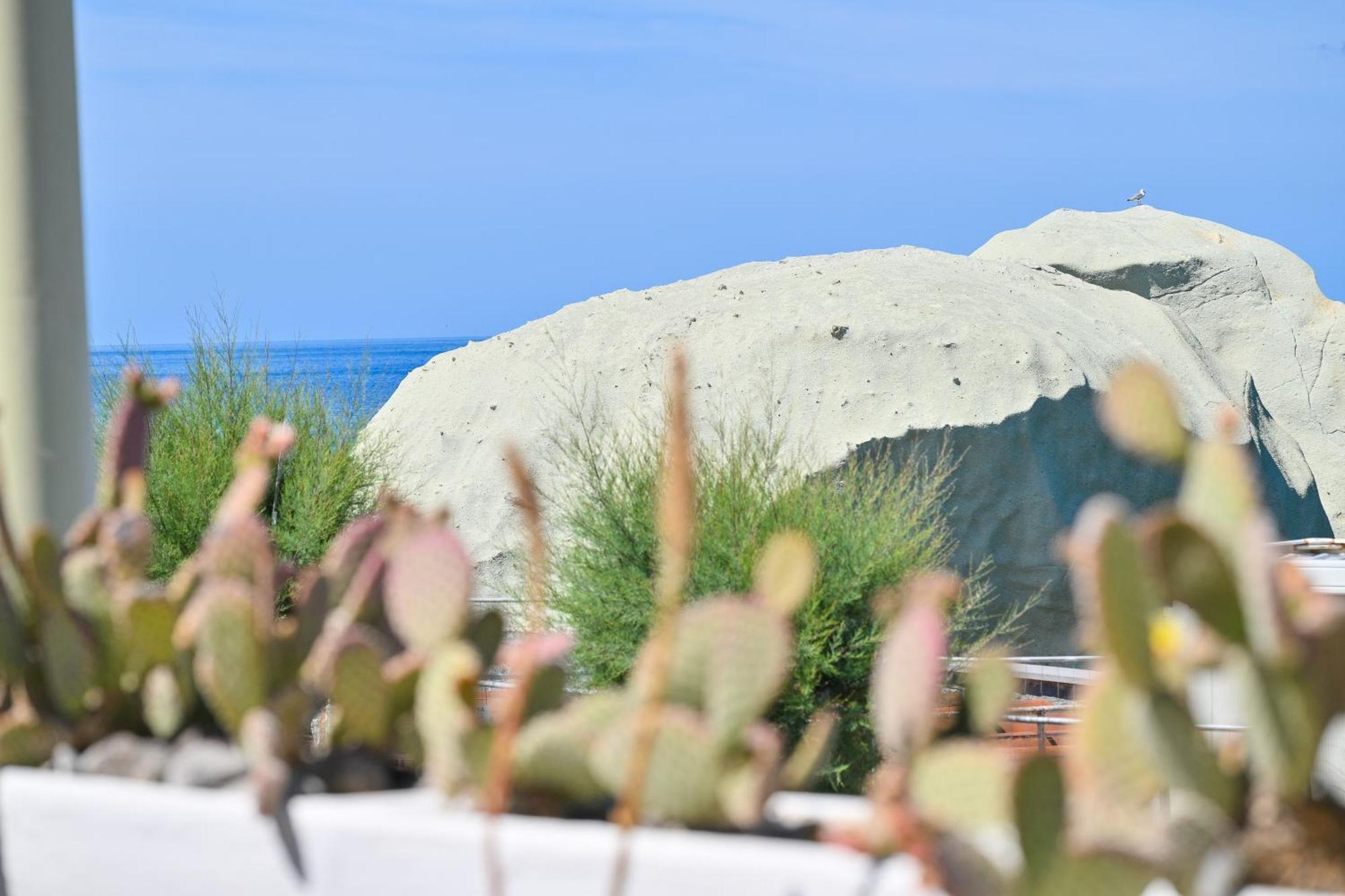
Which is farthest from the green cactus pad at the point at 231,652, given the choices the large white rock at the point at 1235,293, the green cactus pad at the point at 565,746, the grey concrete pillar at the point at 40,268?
the large white rock at the point at 1235,293

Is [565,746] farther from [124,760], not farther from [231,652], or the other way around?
[124,760]

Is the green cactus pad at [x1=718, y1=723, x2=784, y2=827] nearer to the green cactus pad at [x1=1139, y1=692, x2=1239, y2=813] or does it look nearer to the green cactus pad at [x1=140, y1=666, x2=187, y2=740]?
the green cactus pad at [x1=1139, y1=692, x2=1239, y2=813]

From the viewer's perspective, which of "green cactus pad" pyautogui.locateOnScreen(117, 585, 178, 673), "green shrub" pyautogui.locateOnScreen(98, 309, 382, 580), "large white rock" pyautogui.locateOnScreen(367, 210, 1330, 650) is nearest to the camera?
"green cactus pad" pyautogui.locateOnScreen(117, 585, 178, 673)

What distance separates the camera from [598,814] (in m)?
1.24

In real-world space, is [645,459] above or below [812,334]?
below

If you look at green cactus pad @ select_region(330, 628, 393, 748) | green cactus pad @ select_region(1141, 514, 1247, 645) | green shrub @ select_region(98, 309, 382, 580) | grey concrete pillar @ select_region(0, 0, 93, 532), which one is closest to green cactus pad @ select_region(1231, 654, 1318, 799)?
green cactus pad @ select_region(1141, 514, 1247, 645)

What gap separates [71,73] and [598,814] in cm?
153

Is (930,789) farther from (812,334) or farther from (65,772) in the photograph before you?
(812,334)

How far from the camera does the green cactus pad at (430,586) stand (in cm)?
129

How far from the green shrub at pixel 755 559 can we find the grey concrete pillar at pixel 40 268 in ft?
8.39

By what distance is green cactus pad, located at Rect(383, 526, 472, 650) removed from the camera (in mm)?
1285

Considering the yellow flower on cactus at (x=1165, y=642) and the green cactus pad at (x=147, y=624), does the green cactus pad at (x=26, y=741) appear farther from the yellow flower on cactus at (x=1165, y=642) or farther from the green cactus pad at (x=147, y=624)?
the yellow flower on cactus at (x=1165, y=642)

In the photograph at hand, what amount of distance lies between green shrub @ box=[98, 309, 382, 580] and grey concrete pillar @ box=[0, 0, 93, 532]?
3.30 metres

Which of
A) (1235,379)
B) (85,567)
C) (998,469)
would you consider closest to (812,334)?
(998,469)
